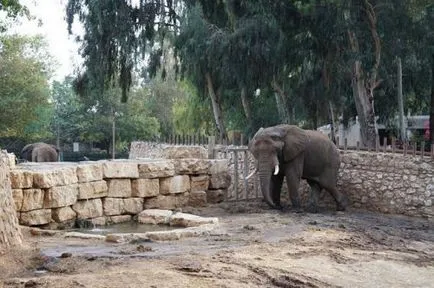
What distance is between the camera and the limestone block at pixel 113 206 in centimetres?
1198

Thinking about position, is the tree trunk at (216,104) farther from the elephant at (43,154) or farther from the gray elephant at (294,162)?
the gray elephant at (294,162)

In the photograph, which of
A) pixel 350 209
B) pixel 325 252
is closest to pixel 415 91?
pixel 350 209

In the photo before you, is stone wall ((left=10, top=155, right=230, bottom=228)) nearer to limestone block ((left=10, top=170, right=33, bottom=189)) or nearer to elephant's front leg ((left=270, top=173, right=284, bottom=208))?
limestone block ((left=10, top=170, right=33, bottom=189))

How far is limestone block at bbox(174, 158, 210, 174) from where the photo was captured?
13.7 m

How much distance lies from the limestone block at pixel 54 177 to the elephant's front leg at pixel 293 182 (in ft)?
16.0

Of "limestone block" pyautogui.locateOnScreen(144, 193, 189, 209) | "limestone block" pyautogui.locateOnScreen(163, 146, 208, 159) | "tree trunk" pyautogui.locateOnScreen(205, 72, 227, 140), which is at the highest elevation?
"tree trunk" pyautogui.locateOnScreen(205, 72, 227, 140)

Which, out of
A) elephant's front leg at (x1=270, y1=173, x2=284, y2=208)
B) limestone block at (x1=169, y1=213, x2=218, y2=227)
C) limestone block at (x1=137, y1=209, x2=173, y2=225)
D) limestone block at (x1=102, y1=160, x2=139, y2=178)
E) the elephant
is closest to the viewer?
limestone block at (x1=169, y1=213, x2=218, y2=227)

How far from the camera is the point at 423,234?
36.8 feet

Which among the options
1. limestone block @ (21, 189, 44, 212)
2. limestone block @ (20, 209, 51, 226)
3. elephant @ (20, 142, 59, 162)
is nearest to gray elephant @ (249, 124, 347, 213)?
limestone block @ (20, 209, 51, 226)

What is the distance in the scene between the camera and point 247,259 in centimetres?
740

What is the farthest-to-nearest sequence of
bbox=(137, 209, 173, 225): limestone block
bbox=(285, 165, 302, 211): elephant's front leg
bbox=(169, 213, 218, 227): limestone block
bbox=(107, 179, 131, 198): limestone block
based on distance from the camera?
bbox=(285, 165, 302, 211): elephant's front leg, bbox=(107, 179, 131, 198): limestone block, bbox=(137, 209, 173, 225): limestone block, bbox=(169, 213, 218, 227): limestone block

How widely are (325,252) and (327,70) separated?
13.9m

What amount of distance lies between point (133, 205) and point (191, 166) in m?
1.99

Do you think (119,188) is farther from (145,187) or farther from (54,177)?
(54,177)
